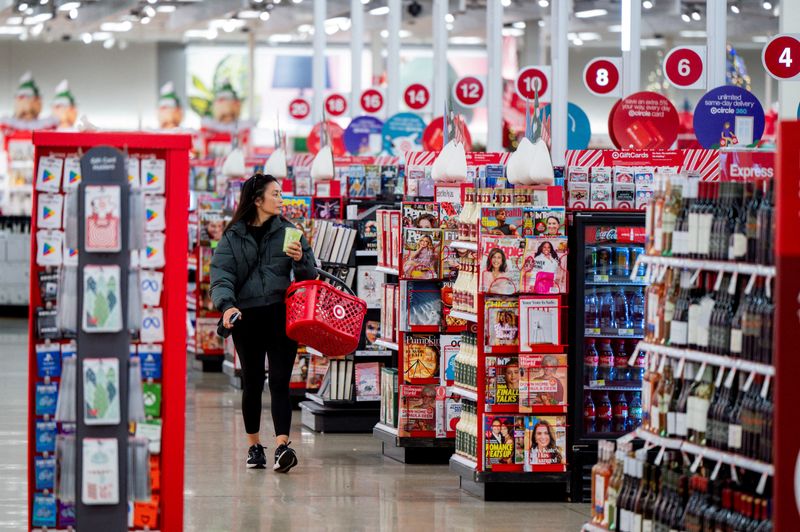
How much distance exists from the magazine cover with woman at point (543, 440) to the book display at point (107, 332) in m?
2.56

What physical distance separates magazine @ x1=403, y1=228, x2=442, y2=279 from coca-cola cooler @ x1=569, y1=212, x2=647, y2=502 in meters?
1.39

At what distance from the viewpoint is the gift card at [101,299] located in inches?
204

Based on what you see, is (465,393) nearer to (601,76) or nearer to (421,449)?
(421,449)

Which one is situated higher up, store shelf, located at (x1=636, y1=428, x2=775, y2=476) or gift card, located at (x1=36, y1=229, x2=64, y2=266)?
gift card, located at (x1=36, y1=229, x2=64, y2=266)

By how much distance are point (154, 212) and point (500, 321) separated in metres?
2.64

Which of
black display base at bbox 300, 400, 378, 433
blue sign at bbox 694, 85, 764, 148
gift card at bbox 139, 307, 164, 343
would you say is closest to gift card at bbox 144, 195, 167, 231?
gift card at bbox 139, 307, 164, 343

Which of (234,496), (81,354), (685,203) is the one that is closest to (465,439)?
(234,496)

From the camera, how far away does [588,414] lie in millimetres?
7941

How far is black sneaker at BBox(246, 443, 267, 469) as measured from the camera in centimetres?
883

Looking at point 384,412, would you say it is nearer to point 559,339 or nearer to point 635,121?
point 559,339

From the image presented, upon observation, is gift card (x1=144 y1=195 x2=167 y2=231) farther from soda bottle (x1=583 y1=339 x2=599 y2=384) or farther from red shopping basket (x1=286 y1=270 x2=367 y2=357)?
soda bottle (x1=583 y1=339 x2=599 y2=384)

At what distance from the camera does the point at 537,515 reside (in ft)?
24.9

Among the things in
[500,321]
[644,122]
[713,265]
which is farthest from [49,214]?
[644,122]

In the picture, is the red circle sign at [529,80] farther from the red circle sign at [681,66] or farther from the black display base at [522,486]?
the black display base at [522,486]
